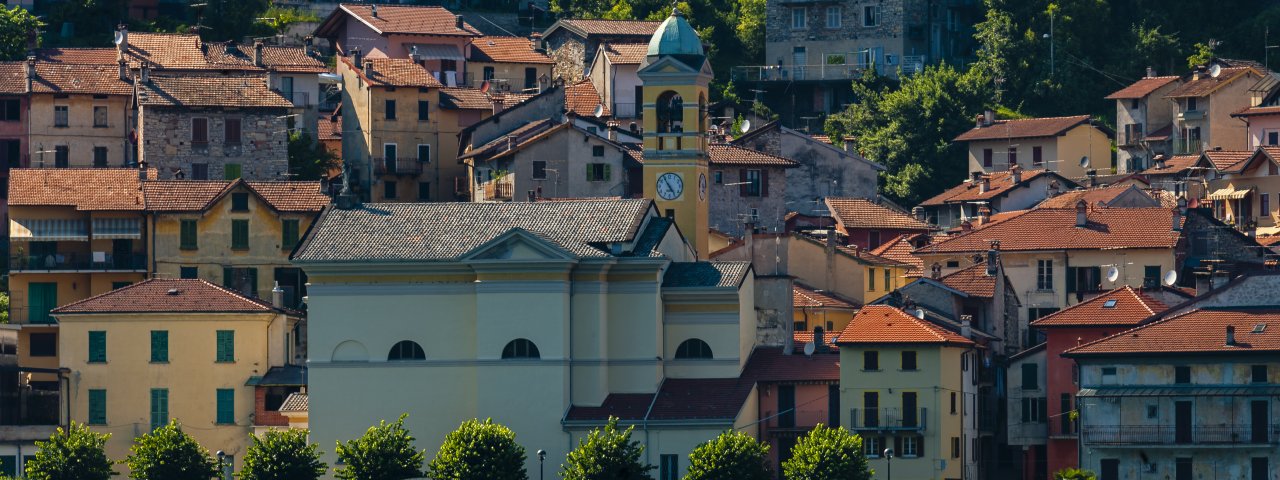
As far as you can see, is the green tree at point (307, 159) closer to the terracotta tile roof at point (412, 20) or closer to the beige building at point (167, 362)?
the terracotta tile roof at point (412, 20)

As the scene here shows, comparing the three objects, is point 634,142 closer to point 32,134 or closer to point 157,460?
point 32,134

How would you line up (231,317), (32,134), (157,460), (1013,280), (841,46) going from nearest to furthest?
(157,460)
(231,317)
(1013,280)
(32,134)
(841,46)

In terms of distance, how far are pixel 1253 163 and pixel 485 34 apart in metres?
37.3

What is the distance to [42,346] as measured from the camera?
9556cm

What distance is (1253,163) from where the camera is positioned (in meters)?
108

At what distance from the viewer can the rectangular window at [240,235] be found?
97.2 metres

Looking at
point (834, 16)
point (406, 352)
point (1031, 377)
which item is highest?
point (834, 16)

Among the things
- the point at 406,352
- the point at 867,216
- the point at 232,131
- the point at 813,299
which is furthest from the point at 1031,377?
the point at 232,131

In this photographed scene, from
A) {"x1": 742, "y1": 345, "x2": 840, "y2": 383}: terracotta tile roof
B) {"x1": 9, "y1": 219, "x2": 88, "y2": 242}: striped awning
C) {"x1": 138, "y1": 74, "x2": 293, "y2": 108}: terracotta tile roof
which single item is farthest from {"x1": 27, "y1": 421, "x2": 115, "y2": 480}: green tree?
{"x1": 138, "y1": 74, "x2": 293, "y2": 108}: terracotta tile roof

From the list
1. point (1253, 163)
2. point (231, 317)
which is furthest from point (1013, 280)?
point (231, 317)

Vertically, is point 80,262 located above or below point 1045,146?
below

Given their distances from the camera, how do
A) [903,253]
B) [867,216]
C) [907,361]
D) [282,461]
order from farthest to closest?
[867,216] < [903,253] < [907,361] < [282,461]

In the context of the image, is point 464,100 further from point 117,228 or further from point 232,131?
point 117,228

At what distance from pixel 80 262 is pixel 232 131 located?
9681 mm
